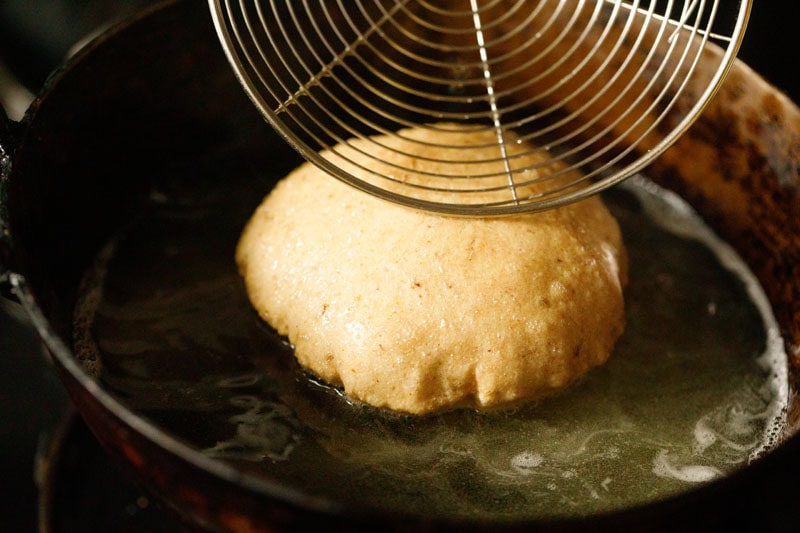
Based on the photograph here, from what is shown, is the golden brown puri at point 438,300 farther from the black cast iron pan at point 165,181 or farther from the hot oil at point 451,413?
the black cast iron pan at point 165,181

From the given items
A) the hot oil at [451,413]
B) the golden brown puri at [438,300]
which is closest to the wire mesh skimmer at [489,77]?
the golden brown puri at [438,300]

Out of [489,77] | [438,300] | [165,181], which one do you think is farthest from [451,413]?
[165,181]

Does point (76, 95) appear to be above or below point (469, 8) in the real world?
below

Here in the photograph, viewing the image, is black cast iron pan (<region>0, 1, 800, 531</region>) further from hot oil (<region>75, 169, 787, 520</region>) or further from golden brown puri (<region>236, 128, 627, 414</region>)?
golden brown puri (<region>236, 128, 627, 414</region>)

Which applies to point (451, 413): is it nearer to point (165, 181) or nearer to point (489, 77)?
point (489, 77)

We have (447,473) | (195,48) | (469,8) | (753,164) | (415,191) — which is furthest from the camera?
(469,8)

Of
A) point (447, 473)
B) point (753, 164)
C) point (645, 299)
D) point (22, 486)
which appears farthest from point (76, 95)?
point (753, 164)

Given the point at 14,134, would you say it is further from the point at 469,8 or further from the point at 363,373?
the point at 469,8
